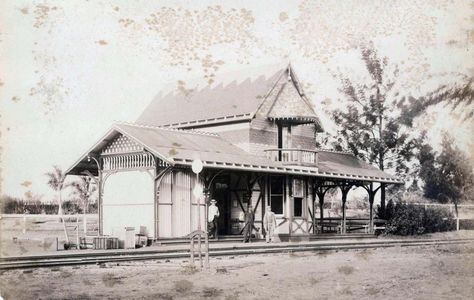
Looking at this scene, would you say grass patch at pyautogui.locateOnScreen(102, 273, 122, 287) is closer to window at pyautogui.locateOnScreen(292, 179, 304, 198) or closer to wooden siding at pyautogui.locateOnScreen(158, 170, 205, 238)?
wooden siding at pyautogui.locateOnScreen(158, 170, 205, 238)

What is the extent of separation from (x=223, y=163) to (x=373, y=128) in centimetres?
1207

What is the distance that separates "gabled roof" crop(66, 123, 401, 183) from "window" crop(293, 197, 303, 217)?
1.49m

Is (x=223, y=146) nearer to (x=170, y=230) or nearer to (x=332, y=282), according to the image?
(x=170, y=230)

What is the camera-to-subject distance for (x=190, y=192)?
23047mm

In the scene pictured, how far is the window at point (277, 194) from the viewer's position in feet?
87.6

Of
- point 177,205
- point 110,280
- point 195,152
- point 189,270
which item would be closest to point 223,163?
point 195,152

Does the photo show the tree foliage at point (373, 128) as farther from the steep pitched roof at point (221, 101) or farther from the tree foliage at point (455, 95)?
the tree foliage at point (455, 95)

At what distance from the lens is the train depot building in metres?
22.5

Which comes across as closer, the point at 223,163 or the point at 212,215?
the point at 223,163

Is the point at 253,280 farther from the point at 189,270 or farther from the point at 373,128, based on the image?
the point at 373,128

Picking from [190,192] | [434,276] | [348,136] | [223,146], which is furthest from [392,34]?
[348,136]

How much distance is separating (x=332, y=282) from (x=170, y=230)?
430 inches

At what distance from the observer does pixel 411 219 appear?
32.6 m

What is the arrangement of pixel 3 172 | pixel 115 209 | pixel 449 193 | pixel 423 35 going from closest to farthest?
pixel 3 172 < pixel 423 35 < pixel 115 209 < pixel 449 193
